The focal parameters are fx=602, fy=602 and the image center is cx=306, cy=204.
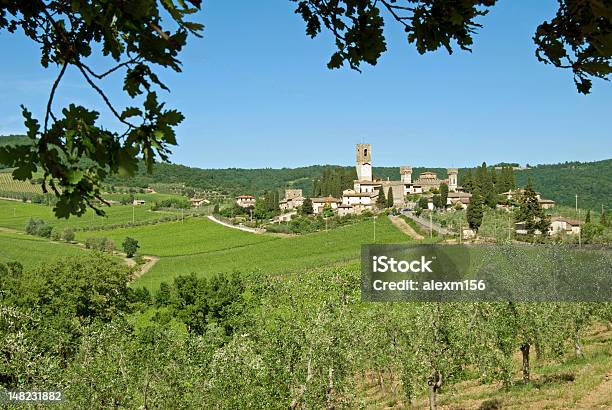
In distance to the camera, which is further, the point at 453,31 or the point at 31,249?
the point at 31,249

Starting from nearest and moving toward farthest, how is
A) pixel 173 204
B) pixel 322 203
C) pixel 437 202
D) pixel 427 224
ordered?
pixel 427 224 < pixel 437 202 < pixel 322 203 < pixel 173 204

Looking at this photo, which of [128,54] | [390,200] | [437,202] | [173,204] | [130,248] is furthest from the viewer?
[173,204]

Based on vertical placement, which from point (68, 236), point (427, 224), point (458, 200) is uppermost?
point (458, 200)

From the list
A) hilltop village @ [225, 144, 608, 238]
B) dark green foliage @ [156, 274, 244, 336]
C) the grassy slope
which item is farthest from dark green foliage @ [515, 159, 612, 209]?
the grassy slope

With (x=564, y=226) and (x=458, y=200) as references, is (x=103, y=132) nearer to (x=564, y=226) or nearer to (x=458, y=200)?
(x=564, y=226)

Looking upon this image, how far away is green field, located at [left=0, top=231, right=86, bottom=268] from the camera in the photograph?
62906 millimetres

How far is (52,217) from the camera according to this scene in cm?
10631

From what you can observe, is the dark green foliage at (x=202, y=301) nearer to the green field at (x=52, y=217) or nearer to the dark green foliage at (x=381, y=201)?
the green field at (x=52, y=217)

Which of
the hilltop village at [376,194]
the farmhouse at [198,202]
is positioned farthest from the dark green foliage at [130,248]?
the farmhouse at [198,202]

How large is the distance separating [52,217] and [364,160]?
62374 millimetres

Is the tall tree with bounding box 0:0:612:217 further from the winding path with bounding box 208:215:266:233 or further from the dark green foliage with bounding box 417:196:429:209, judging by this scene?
the dark green foliage with bounding box 417:196:429:209

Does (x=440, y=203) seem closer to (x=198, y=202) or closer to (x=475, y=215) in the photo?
(x=475, y=215)

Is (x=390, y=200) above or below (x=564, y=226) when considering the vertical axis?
above

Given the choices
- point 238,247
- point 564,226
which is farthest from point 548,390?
point 238,247
